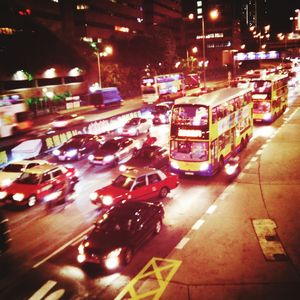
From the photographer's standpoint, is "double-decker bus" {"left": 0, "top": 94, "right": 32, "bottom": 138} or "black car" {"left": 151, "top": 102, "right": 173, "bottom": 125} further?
"black car" {"left": 151, "top": 102, "right": 173, "bottom": 125}

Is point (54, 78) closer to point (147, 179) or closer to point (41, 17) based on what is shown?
point (41, 17)

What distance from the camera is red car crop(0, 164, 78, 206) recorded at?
52.4 feet

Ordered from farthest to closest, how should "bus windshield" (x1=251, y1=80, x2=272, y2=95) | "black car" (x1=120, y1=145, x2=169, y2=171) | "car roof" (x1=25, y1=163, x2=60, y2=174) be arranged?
"bus windshield" (x1=251, y1=80, x2=272, y2=95)
"black car" (x1=120, y1=145, x2=169, y2=171)
"car roof" (x1=25, y1=163, x2=60, y2=174)

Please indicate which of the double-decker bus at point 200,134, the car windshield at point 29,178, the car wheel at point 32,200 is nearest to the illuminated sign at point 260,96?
the double-decker bus at point 200,134

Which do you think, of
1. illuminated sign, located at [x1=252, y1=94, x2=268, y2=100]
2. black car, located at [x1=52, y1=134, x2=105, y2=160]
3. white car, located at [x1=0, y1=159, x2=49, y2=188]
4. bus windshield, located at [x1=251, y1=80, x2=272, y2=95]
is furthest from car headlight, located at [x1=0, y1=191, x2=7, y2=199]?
illuminated sign, located at [x1=252, y1=94, x2=268, y2=100]

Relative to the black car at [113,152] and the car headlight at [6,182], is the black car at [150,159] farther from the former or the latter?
the car headlight at [6,182]

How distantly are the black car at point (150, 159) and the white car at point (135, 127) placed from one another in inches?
356

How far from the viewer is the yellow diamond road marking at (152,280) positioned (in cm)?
959

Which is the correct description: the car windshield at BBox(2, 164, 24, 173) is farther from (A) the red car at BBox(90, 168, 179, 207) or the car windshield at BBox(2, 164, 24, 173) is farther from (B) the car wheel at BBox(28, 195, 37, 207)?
(A) the red car at BBox(90, 168, 179, 207)

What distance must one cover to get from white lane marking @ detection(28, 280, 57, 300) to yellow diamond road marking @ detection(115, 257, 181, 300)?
6.53ft

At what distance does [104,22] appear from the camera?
83938mm

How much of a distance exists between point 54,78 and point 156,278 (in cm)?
5328

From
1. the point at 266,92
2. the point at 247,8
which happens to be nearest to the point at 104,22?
Result: the point at 266,92

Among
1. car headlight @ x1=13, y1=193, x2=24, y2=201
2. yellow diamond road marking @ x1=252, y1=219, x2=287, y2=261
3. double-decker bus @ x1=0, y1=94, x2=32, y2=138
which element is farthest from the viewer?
double-decker bus @ x1=0, y1=94, x2=32, y2=138
